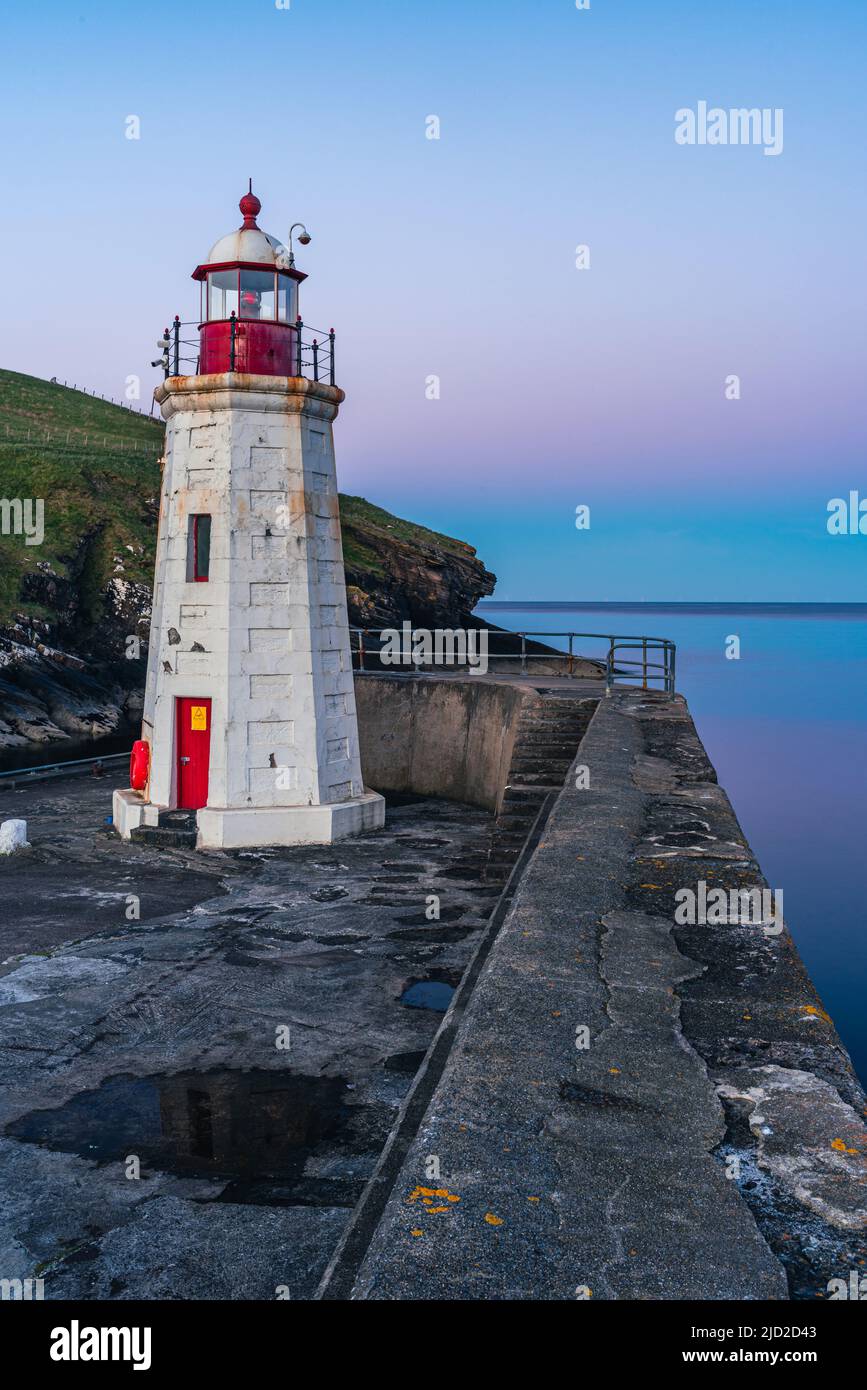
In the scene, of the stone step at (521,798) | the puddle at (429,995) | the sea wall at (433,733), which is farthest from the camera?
the sea wall at (433,733)

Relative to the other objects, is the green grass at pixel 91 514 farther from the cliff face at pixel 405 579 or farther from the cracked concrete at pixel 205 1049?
the cracked concrete at pixel 205 1049

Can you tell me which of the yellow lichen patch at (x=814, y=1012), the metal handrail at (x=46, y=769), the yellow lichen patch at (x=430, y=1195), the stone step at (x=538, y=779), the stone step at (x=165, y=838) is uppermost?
the stone step at (x=538, y=779)

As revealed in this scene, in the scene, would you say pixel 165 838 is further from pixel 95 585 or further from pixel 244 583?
pixel 95 585

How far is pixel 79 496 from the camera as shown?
156 ft

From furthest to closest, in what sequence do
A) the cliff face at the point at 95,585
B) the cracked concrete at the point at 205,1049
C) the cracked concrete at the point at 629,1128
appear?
the cliff face at the point at 95,585
the cracked concrete at the point at 205,1049
the cracked concrete at the point at 629,1128

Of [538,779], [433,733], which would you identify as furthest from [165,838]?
[433,733]

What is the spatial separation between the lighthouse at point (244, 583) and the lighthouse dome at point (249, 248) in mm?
25

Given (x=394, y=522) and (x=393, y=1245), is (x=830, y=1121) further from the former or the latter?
(x=394, y=522)

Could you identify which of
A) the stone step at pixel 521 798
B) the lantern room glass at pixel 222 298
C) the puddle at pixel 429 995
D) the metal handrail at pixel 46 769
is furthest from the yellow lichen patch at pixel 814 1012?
the metal handrail at pixel 46 769

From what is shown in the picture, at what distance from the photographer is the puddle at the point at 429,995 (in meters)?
10.0

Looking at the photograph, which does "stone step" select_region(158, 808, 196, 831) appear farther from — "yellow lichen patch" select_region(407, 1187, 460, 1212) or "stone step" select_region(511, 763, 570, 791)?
"yellow lichen patch" select_region(407, 1187, 460, 1212)

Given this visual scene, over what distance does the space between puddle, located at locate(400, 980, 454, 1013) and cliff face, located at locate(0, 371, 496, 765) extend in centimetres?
2629

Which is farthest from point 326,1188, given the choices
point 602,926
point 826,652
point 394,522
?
point 826,652
